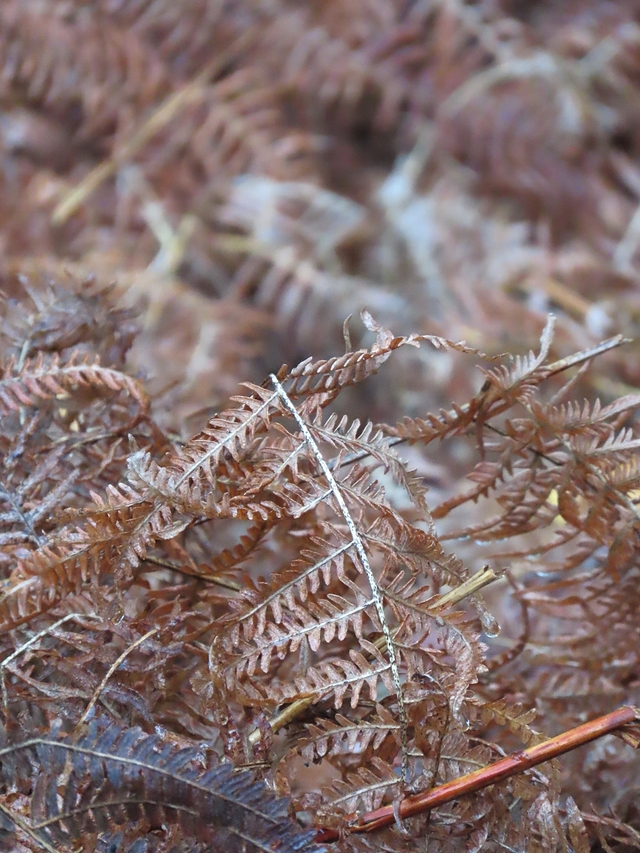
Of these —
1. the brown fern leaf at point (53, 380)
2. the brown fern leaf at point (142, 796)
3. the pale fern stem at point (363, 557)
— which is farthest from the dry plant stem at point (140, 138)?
the brown fern leaf at point (142, 796)

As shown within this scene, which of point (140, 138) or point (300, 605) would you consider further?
point (140, 138)

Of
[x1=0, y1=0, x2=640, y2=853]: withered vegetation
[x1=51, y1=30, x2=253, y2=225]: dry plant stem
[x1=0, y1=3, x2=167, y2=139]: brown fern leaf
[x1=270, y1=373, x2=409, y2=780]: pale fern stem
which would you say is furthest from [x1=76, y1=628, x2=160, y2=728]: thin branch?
[x1=0, y1=3, x2=167, y2=139]: brown fern leaf

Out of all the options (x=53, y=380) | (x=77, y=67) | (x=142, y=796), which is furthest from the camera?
(x=77, y=67)

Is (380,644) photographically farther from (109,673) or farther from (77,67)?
(77,67)

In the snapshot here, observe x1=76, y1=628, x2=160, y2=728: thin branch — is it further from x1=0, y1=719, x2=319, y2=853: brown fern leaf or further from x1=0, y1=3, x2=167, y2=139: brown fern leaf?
x1=0, y1=3, x2=167, y2=139: brown fern leaf

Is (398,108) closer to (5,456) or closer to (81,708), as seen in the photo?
(5,456)

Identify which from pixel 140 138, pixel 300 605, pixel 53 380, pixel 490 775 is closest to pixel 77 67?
pixel 140 138

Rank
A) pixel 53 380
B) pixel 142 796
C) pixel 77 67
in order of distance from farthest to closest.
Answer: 1. pixel 77 67
2. pixel 53 380
3. pixel 142 796

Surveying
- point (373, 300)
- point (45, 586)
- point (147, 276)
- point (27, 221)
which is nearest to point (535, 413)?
point (45, 586)
